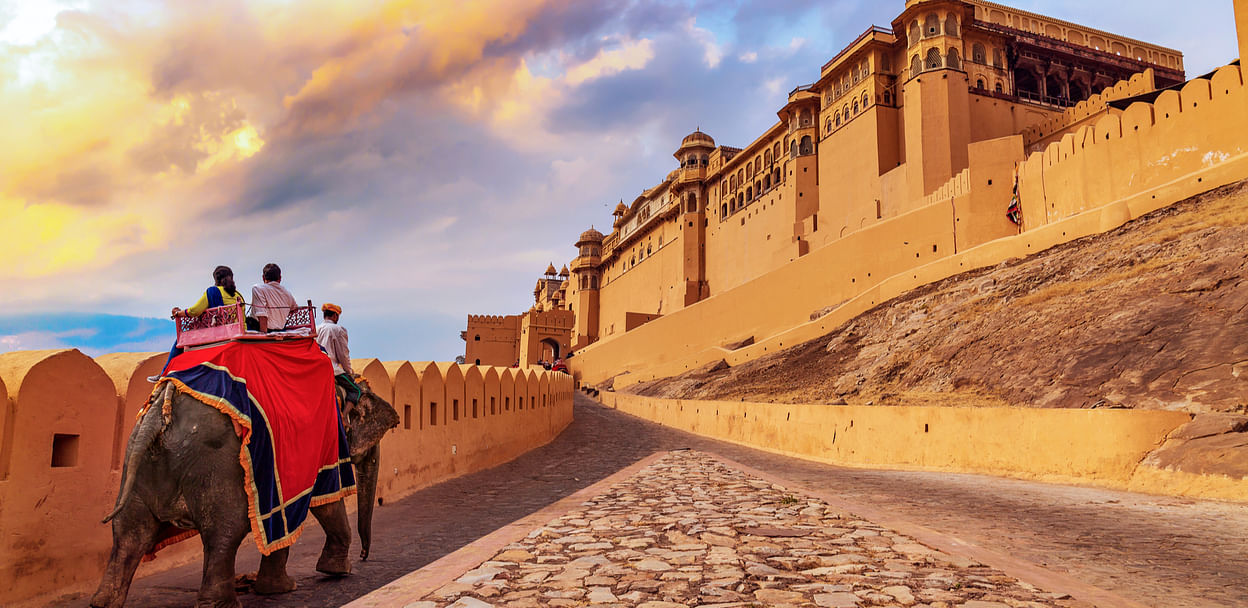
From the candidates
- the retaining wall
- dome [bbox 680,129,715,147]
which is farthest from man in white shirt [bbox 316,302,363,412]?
dome [bbox 680,129,715,147]

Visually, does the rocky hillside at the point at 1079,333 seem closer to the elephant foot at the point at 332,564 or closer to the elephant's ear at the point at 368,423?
the elephant's ear at the point at 368,423

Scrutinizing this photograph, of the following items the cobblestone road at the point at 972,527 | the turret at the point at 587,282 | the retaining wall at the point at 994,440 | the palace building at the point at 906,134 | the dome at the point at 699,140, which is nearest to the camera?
the cobblestone road at the point at 972,527

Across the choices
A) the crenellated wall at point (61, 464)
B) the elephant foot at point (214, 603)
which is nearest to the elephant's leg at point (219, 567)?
the elephant foot at point (214, 603)

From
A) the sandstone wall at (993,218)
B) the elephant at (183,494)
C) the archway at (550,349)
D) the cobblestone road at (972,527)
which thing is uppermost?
the sandstone wall at (993,218)

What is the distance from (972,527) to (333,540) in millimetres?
5143

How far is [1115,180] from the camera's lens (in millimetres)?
18688

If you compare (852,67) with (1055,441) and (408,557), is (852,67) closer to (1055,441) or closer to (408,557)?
(1055,441)

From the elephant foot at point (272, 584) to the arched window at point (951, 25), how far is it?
103ft

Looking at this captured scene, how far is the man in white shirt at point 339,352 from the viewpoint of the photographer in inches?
210

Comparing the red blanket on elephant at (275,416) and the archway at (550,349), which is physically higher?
the archway at (550,349)

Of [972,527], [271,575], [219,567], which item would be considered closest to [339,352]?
[271,575]

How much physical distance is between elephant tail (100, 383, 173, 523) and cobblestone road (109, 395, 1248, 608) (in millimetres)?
904

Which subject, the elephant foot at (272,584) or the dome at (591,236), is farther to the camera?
the dome at (591,236)

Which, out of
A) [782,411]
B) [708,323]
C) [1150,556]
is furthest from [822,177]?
[1150,556]
